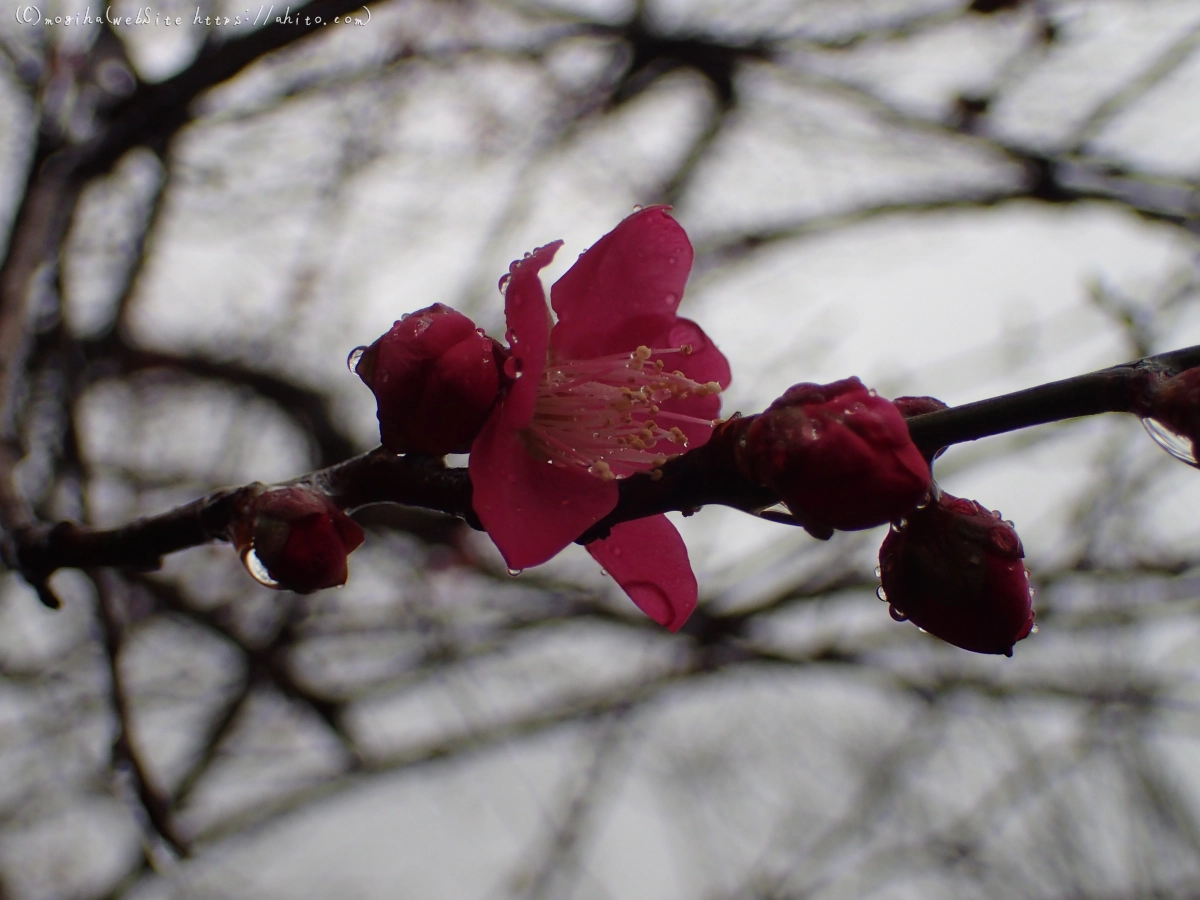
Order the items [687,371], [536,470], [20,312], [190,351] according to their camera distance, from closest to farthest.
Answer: [536,470]
[687,371]
[20,312]
[190,351]

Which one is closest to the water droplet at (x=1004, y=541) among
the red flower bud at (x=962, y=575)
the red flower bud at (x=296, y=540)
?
the red flower bud at (x=962, y=575)

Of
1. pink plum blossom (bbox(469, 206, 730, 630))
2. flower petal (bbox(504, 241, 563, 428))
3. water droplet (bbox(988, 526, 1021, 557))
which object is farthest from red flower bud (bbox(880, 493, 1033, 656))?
flower petal (bbox(504, 241, 563, 428))

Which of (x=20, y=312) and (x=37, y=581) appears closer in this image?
(x=37, y=581)

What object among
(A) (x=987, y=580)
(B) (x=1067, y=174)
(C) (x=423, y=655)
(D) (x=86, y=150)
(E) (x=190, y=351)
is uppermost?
(A) (x=987, y=580)

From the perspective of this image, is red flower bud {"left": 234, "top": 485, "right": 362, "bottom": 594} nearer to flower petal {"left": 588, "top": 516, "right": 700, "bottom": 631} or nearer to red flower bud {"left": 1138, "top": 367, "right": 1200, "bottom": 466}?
flower petal {"left": 588, "top": 516, "right": 700, "bottom": 631}

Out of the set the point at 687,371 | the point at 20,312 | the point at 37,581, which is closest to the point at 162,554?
the point at 37,581

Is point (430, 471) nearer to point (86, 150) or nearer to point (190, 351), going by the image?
point (86, 150)

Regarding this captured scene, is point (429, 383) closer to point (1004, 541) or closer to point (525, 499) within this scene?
point (525, 499)
